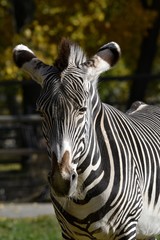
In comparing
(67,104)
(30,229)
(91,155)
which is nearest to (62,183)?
(67,104)

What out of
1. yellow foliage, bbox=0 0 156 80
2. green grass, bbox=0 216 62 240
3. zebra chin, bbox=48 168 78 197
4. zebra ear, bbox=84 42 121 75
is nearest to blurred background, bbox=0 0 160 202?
yellow foliage, bbox=0 0 156 80

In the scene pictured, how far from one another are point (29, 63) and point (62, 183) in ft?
3.45

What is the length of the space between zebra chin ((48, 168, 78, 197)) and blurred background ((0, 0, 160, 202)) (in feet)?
25.3

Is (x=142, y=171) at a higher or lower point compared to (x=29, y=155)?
higher

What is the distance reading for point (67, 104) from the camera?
4.90m

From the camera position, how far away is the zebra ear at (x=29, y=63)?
17.5ft

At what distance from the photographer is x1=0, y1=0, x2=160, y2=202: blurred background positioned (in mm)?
14094

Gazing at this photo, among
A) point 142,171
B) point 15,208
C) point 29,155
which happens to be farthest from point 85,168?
point 29,155

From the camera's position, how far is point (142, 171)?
5875 millimetres

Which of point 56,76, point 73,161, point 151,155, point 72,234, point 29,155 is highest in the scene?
point 56,76

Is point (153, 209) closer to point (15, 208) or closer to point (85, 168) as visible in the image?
point (85, 168)

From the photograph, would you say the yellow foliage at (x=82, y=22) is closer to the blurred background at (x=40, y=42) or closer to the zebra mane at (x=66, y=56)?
the blurred background at (x=40, y=42)

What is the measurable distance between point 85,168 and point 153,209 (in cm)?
89

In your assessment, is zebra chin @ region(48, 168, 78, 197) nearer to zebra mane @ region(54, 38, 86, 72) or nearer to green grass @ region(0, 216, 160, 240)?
zebra mane @ region(54, 38, 86, 72)
